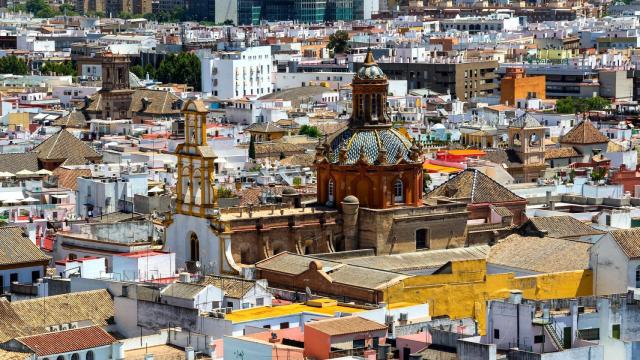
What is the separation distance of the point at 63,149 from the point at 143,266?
3646 centimetres

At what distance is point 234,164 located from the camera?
98812 millimetres

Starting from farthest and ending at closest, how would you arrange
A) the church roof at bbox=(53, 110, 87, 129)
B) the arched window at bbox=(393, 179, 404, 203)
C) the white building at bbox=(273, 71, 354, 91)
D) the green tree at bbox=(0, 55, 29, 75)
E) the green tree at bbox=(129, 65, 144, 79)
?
the green tree at bbox=(0, 55, 29, 75), the green tree at bbox=(129, 65, 144, 79), the white building at bbox=(273, 71, 354, 91), the church roof at bbox=(53, 110, 87, 129), the arched window at bbox=(393, 179, 404, 203)

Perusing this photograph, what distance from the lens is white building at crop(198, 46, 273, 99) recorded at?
153 metres

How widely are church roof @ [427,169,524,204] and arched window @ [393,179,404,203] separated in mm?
4719

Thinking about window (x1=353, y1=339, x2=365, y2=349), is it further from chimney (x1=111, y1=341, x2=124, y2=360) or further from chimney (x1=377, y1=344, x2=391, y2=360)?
chimney (x1=111, y1=341, x2=124, y2=360)

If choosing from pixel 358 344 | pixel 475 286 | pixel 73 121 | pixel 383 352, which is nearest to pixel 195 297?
pixel 358 344

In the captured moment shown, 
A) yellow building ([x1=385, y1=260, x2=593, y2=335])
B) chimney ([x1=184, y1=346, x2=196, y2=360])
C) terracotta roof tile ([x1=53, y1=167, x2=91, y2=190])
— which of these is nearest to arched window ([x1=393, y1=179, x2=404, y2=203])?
yellow building ([x1=385, y1=260, x2=593, y2=335])

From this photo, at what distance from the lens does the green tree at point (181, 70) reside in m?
165

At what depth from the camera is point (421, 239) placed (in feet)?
218

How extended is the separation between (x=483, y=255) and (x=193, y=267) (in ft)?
28.0

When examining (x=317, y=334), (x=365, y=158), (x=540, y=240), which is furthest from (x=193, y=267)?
(x=317, y=334)

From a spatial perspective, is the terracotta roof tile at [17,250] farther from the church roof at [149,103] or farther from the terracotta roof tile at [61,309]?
the church roof at [149,103]

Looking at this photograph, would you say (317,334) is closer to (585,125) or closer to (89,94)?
(585,125)

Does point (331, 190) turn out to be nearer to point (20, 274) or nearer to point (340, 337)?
point (20, 274)
